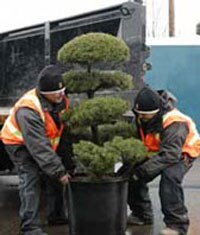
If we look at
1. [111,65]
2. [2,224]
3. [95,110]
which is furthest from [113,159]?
[2,224]

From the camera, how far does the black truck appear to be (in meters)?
6.38

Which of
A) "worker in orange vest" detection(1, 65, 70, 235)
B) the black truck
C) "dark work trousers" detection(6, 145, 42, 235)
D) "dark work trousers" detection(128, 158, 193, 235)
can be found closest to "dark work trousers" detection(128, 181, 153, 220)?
"dark work trousers" detection(128, 158, 193, 235)

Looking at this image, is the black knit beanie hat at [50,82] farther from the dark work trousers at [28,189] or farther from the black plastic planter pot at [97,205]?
the black plastic planter pot at [97,205]

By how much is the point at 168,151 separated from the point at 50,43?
6.84ft

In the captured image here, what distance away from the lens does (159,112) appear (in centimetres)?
543

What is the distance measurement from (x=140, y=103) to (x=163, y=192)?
81 centimetres

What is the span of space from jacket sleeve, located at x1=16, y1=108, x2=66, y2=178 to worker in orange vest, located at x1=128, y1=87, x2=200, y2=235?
2.44 feet

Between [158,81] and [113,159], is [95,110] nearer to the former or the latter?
[113,159]

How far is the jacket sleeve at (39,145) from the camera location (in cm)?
512

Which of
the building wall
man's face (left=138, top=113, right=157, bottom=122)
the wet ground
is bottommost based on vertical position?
the wet ground

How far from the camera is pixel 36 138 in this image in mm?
5117

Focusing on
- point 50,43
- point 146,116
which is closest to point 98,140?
point 146,116

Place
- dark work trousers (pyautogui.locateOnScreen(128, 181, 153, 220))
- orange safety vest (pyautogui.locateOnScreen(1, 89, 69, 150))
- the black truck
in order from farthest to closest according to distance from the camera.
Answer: the black truck, dark work trousers (pyautogui.locateOnScreen(128, 181, 153, 220)), orange safety vest (pyautogui.locateOnScreen(1, 89, 69, 150))

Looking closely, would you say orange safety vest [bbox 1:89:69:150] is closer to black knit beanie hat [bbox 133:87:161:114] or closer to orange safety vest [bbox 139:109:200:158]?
black knit beanie hat [bbox 133:87:161:114]
